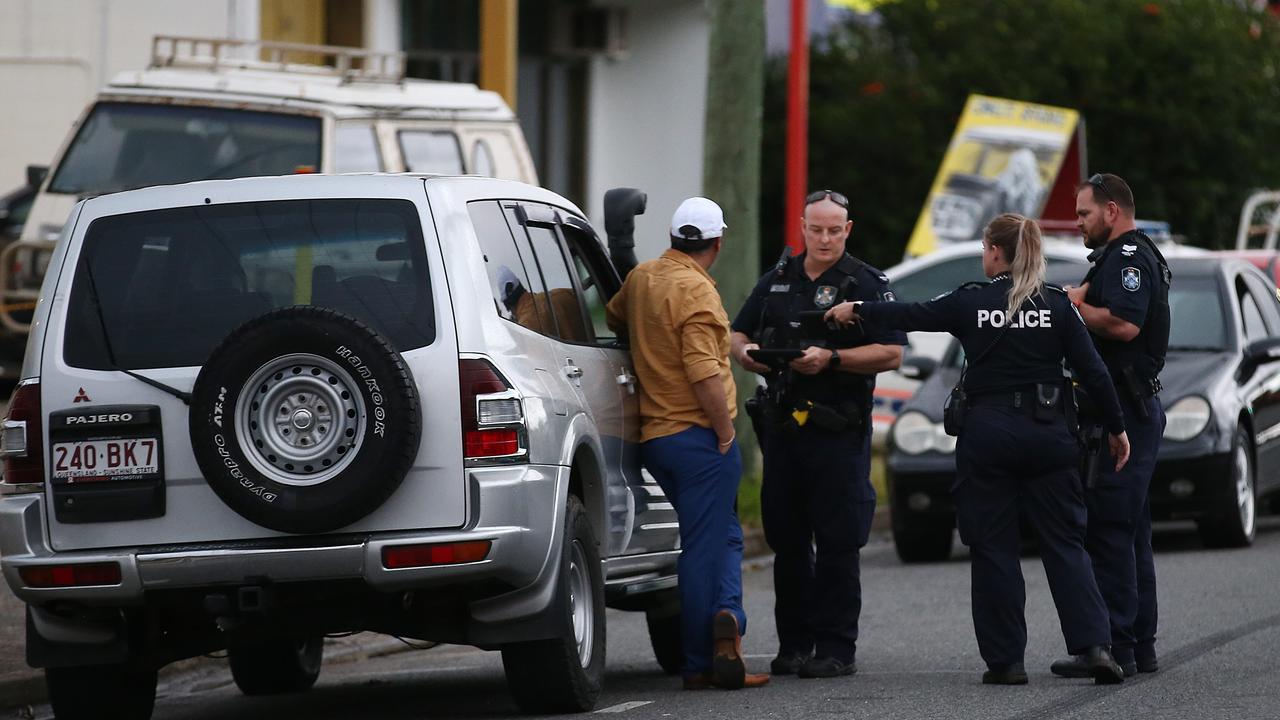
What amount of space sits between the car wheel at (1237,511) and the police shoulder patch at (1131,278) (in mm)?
4320

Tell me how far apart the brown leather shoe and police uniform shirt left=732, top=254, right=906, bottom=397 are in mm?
1020

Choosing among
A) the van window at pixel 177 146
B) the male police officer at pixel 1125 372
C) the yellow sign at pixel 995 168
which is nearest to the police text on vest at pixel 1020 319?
the male police officer at pixel 1125 372

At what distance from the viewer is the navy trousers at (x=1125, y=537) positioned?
8141mm

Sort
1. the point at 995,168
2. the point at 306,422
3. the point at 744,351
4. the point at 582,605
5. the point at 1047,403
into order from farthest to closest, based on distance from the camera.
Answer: the point at 995,168, the point at 744,351, the point at 1047,403, the point at 582,605, the point at 306,422

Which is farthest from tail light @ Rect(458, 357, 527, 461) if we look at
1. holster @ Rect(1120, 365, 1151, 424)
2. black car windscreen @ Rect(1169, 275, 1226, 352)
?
black car windscreen @ Rect(1169, 275, 1226, 352)

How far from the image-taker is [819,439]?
8.34 meters

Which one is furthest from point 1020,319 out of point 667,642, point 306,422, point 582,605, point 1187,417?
point 1187,417

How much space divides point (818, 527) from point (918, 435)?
4373 mm

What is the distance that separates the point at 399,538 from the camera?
257 inches

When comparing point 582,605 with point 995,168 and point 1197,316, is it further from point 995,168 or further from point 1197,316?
point 995,168

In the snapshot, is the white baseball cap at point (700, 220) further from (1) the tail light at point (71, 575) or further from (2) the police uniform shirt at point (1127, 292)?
(1) the tail light at point (71, 575)

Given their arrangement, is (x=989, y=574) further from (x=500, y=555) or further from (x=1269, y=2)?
(x=1269, y=2)

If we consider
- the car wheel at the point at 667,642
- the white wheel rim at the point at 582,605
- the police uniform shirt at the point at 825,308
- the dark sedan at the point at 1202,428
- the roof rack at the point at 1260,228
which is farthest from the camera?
the roof rack at the point at 1260,228

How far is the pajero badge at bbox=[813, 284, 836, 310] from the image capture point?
27.6 feet
